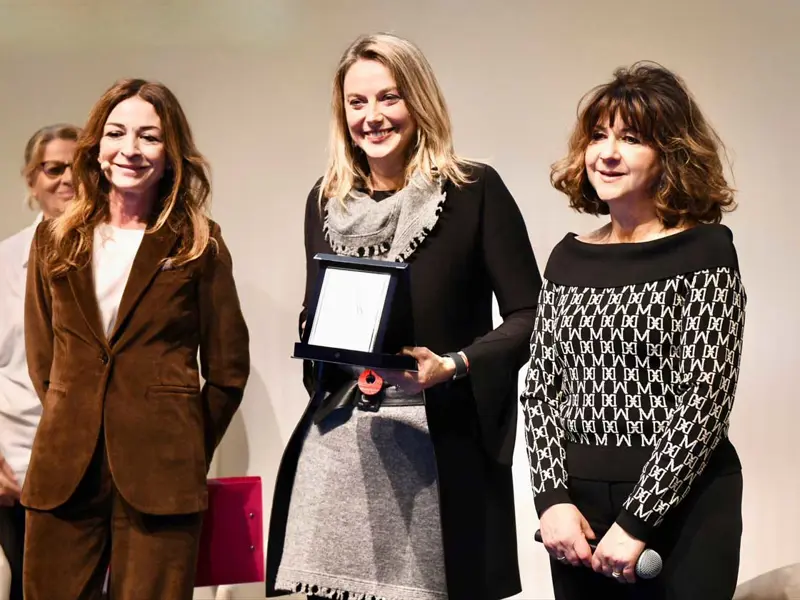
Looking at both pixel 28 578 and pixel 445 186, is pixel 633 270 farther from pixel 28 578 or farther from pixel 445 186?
pixel 28 578

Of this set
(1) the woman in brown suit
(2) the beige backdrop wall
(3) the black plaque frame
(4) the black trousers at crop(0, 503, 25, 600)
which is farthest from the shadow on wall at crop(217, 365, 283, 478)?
(3) the black plaque frame

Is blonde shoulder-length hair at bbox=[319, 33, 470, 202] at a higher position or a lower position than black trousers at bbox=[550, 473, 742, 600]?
higher

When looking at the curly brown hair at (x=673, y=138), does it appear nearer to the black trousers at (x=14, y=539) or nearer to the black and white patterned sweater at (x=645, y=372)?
the black and white patterned sweater at (x=645, y=372)

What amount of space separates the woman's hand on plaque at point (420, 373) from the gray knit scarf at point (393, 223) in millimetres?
248

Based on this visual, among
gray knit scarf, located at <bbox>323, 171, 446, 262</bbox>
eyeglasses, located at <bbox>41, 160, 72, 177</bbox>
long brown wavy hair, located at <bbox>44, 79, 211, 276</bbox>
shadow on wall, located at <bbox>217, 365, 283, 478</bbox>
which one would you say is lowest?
shadow on wall, located at <bbox>217, 365, 283, 478</bbox>

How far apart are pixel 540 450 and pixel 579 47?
5.95ft

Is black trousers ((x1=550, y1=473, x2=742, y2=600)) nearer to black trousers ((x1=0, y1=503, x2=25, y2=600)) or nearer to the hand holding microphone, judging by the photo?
the hand holding microphone

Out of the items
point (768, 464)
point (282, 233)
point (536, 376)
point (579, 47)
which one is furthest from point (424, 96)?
point (768, 464)

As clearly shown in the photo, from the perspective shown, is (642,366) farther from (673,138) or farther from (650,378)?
(673,138)

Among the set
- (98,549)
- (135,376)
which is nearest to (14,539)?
(98,549)

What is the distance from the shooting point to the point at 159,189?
2.56 meters

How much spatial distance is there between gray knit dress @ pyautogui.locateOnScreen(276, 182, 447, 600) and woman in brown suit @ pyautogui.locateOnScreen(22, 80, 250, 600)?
0.39 metres

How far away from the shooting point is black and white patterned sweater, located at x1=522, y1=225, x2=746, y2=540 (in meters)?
1.75

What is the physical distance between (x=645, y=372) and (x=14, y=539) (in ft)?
6.38
